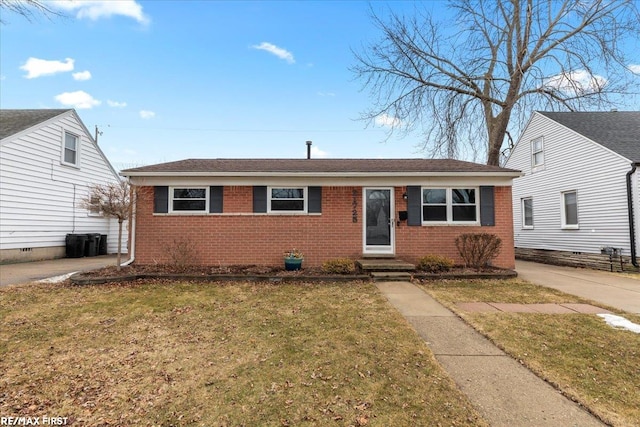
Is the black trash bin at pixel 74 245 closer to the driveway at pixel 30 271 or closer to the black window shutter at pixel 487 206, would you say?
the driveway at pixel 30 271

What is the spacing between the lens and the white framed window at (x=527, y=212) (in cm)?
1552

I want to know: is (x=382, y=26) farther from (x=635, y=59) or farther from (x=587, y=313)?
(x=587, y=313)

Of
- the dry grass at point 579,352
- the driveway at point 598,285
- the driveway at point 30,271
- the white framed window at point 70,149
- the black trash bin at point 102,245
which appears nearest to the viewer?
the dry grass at point 579,352

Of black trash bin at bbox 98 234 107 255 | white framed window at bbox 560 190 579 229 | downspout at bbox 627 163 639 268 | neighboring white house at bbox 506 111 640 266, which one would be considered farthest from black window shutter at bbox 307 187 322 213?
black trash bin at bbox 98 234 107 255

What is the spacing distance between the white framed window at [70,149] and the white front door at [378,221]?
1277 cm

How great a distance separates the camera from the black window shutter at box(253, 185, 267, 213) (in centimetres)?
958

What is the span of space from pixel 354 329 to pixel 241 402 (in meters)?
2.14

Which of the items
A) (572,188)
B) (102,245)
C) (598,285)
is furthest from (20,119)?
(572,188)

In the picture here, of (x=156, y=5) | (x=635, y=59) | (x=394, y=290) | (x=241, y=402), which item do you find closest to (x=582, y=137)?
(x=635, y=59)

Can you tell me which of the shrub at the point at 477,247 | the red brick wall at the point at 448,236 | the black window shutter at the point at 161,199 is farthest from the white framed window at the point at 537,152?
the black window shutter at the point at 161,199

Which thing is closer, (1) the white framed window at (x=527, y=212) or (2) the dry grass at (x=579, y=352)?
(2) the dry grass at (x=579, y=352)

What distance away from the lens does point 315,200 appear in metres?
9.66

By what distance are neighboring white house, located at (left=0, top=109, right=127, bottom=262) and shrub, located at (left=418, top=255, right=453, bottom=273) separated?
45.9 feet

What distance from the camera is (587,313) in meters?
5.29
